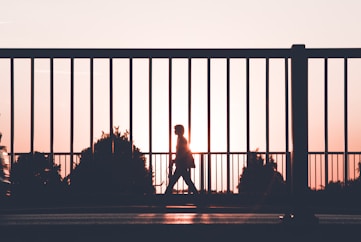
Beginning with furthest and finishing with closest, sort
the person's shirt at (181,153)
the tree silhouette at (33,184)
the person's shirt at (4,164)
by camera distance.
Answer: the person's shirt at (181,153) < the tree silhouette at (33,184) < the person's shirt at (4,164)

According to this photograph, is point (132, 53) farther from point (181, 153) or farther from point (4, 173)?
point (181, 153)

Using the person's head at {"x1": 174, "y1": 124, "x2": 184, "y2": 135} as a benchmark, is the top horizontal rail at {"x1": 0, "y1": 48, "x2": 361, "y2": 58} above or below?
above

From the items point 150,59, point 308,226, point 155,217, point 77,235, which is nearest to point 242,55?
point 150,59

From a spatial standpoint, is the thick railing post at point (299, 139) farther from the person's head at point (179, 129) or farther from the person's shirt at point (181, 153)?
the person's head at point (179, 129)

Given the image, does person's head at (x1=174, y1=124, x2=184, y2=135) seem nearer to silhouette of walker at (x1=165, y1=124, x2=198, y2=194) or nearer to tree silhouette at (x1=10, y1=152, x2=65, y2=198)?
silhouette of walker at (x1=165, y1=124, x2=198, y2=194)

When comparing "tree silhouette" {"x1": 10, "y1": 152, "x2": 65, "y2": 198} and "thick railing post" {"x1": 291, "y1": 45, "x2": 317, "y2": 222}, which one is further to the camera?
"tree silhouette" {"x1": 10, "y1": 152, "x2": 65, "y2": 198}

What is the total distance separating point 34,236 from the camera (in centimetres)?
908

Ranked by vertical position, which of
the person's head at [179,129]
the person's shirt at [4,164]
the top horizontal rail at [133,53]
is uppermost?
the top horizontal rail at [133,53]

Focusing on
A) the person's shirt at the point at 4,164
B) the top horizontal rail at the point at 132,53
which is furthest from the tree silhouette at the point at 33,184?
the top horizontal rail at the point at 132,53

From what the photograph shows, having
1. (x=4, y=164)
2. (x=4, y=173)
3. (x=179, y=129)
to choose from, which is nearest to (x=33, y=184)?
(x=4, y=164)

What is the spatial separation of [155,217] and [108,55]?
99.8 inches

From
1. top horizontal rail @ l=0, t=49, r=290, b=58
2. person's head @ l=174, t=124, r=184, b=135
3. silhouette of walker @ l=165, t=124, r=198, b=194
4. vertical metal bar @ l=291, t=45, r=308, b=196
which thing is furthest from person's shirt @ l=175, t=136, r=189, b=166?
vertical metal bar @ l=291, t=45, r=308, b=196

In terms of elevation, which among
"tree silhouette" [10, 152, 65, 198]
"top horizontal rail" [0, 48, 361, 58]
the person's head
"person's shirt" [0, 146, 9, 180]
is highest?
"top horizontal rail" [0, 48, 361, 58]

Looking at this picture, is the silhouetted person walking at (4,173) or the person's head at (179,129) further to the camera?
the person's head at (179,129)
